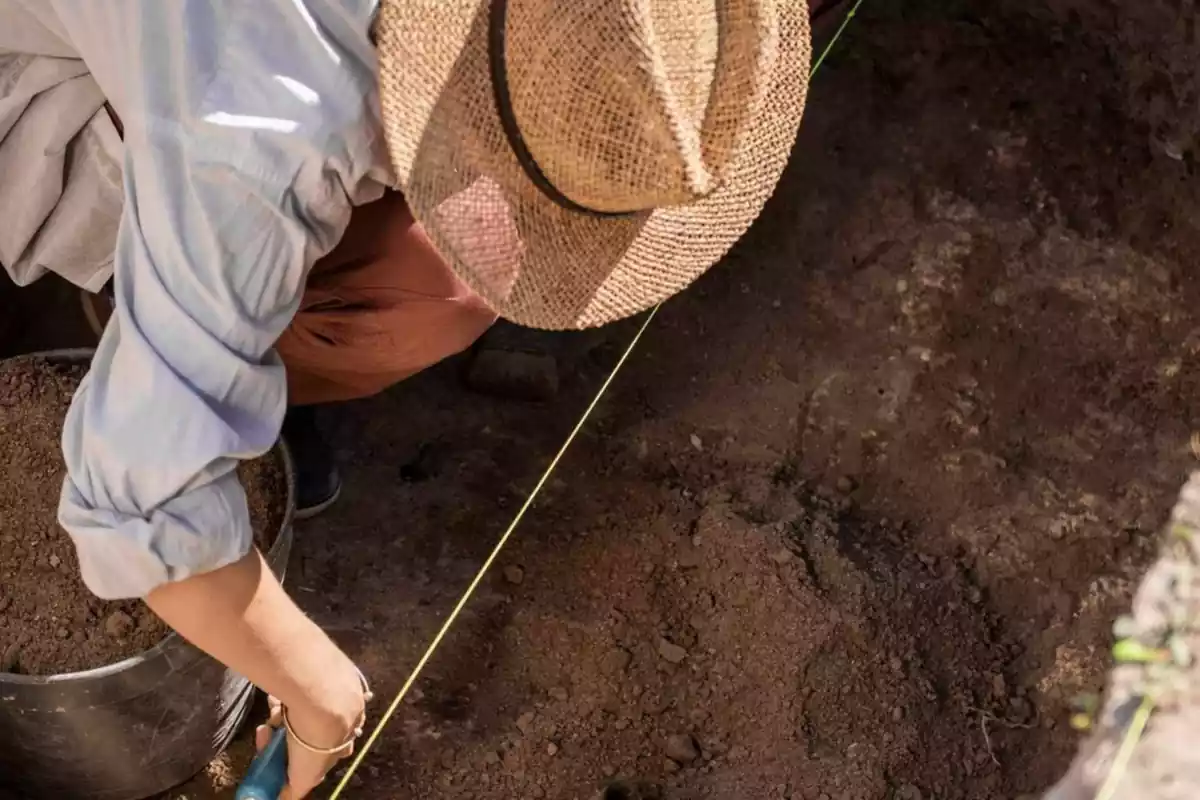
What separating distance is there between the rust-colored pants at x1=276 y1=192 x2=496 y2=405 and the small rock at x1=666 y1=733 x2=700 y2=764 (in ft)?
1.91

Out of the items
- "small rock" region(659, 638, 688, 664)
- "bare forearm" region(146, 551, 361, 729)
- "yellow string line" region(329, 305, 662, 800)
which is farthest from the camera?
"small rock" region(659, 638, 688, 664)

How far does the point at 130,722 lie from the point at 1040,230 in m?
1.61

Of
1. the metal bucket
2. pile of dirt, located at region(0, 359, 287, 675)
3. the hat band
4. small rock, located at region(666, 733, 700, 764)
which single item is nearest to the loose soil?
small rock, located at region(666, 733, 700, 764)

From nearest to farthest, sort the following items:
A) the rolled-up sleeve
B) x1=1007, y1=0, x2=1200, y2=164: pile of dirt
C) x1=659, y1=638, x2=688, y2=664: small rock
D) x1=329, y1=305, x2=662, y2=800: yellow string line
A: the rolled-up sleeve → x1=329, y1=305, x2=662, y2=800: yellow string line → x1=659, y1=638, x2=688, y2=664: small rock → x1=1007, y1=0, x2=1200, y2=164: pile of dirt

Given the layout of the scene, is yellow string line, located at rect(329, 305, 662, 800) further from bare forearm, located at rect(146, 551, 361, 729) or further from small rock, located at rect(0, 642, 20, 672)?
small rock, located at rect(0, 642, 20, 672)

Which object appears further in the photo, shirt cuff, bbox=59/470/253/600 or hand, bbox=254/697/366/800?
hand, bbox=254/697/366/800

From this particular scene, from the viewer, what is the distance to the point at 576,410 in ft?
5.84

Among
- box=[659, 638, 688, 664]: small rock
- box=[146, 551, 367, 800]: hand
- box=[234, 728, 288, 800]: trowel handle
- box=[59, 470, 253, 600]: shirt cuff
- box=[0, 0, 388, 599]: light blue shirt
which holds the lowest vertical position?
box=[659, 638, 688, 664]: small rock

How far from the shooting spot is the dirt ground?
4.72 ft

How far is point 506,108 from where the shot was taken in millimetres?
912

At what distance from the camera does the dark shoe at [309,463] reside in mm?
1563

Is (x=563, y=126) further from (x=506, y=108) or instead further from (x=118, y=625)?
(x=118, y=625)

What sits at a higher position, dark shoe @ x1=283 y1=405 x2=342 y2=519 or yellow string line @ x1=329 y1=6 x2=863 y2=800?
dark shoe @ x1=283 y1=405 x2=342 y2=519

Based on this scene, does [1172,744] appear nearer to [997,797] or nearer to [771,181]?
[997,797]
